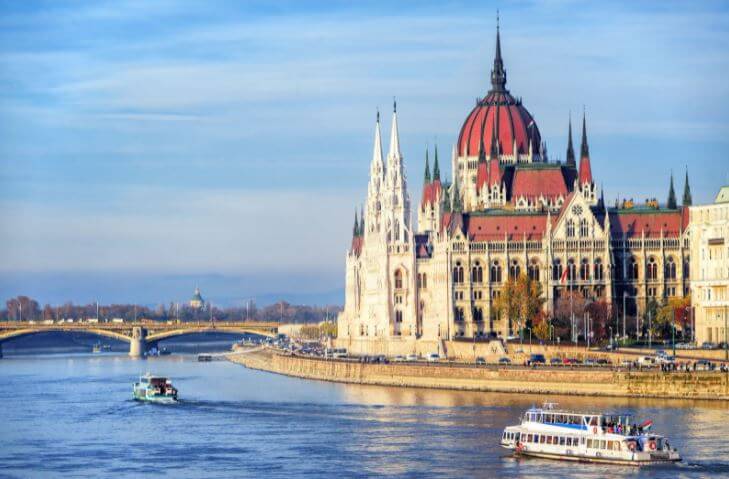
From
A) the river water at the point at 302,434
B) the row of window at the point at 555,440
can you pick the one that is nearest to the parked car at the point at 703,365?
the river water at the point at 302,434

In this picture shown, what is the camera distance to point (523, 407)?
473ft

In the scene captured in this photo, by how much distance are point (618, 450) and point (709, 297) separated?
6473 cm

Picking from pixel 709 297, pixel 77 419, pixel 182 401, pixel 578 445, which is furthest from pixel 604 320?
pixel 578 445

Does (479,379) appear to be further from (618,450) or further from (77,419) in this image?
(618,450)

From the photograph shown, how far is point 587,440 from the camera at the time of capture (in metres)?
114

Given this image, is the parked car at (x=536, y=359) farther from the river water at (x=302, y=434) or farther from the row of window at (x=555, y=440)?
the row of window at (x=555, y=440)

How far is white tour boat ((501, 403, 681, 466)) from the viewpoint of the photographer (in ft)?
364

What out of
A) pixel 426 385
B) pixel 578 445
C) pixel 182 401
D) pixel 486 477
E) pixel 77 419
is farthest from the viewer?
pixel 426 385

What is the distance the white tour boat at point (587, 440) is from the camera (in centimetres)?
11106

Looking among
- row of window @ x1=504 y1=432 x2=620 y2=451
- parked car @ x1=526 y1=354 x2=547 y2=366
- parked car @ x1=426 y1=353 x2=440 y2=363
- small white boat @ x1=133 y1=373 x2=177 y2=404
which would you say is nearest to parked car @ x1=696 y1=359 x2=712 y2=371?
parked car @ x1=526 y1=354 x2=547 y2=366

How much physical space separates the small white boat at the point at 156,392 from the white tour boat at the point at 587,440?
150ft

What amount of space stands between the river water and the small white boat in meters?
1.33

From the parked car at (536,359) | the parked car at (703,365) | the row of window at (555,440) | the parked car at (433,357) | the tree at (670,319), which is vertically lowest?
the row of window at (555,440)

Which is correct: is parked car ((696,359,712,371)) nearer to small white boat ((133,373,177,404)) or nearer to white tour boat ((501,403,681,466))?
white tour boat ((501,403,681,466))
